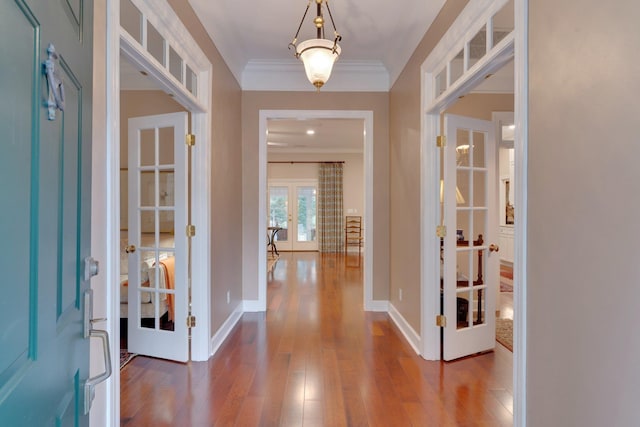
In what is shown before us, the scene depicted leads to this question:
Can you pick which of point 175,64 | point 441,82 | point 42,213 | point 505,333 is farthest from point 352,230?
point 42,213

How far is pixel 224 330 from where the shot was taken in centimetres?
309

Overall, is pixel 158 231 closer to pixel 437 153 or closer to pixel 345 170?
pixel 437 153

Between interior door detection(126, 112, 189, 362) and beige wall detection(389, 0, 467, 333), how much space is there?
1966mm

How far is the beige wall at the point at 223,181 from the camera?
111 inches

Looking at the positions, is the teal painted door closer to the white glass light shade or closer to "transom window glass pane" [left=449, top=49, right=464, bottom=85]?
the white glass light shade

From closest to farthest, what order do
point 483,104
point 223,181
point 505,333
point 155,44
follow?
point 155,44, point 223,181, point 505,333, point 483,104

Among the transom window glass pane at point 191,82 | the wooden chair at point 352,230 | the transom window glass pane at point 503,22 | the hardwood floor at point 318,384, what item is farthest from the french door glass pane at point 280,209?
the transom window glass pane at point 503,22

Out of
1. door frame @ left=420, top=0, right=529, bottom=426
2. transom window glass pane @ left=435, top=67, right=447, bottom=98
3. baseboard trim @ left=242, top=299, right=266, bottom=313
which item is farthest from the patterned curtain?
transom window glass pane @ left=435, top=67, right=447, bottom=98

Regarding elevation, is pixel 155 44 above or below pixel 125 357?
above

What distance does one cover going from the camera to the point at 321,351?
283 cm

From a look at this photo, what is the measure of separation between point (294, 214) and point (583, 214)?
27.5 ft

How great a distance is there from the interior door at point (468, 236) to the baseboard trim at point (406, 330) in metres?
0.24

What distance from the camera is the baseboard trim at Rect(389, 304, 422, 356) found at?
2809 mm

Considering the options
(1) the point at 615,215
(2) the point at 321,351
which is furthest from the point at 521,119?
(2) the point at 321,351
